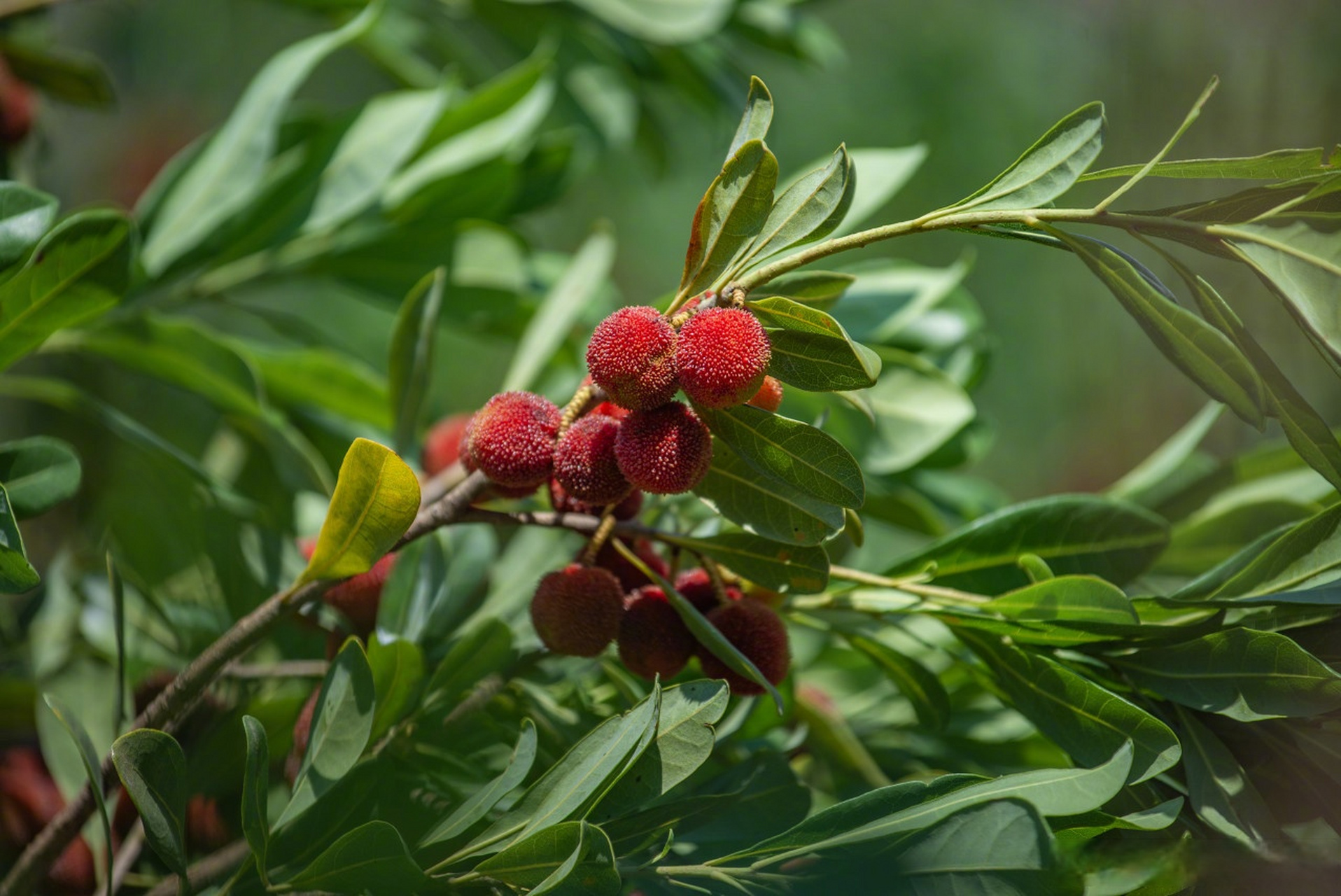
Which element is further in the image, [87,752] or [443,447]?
[443,447]

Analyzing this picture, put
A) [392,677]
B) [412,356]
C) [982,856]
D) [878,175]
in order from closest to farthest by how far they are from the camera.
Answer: [982,856], [392,677], [412,356], [878,175]

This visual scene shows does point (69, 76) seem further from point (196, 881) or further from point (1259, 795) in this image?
point (1259, 795)

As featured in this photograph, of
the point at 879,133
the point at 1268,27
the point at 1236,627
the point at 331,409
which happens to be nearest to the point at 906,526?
the point at 1236,627

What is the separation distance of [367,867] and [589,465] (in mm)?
151

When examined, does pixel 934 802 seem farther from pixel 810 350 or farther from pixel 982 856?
pixel 810 350

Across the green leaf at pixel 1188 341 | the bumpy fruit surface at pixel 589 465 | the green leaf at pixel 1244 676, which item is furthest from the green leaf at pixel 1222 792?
the bumpy fruit surface at pixel 589 465

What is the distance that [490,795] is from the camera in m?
0.37

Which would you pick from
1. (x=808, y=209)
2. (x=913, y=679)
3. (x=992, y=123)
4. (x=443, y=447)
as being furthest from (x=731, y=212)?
(x=992, y=123)

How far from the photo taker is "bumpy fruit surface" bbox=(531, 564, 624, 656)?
0.41m

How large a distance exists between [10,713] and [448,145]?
1.43ft

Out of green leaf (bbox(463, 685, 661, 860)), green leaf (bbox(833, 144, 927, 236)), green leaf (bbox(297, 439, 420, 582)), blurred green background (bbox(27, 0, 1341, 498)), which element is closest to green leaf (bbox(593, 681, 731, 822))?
green leaf (bbox(463, 685, 661, 860))

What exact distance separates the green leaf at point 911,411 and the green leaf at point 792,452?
220 millimetres

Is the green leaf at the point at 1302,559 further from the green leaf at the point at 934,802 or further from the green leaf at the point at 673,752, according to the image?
the green leaf at the point at 673,752

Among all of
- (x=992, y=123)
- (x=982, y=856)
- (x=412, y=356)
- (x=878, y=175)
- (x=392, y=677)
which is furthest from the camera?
(x=992, y=123)
